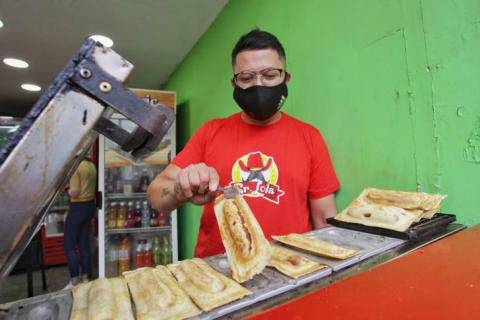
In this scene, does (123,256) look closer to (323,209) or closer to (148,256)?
(148,256)

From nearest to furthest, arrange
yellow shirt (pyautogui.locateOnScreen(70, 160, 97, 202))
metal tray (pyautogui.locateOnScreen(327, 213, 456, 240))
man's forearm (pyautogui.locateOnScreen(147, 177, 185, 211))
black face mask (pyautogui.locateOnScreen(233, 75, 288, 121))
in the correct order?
1. metal tray (pyautogui.locateOnScreen(327, 213, 456, 240))
2. man's forearm (pyautogui.locateOnScreen(147, 177, 185, 211))
3. black face mask (pyautogui.locateOnScreen(233, 75, 288, 121))
4. yellow shirt (pyautogui.locateOnScreen(70, 160, 97, 202))

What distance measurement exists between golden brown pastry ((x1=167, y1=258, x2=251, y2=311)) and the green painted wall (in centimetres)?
103

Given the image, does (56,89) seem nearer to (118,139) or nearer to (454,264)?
(118,139)

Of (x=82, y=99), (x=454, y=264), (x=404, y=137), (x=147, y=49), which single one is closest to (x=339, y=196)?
(x=404, y=137)

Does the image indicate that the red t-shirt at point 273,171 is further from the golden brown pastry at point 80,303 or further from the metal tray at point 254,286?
the golden brown pastry at point 80,303

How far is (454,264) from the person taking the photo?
0.65 meters

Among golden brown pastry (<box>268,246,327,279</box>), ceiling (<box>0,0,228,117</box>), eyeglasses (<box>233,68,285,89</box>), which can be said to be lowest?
golden brown pastry (<box>268,246,327,279</box>)

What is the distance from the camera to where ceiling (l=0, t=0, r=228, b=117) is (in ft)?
8.76

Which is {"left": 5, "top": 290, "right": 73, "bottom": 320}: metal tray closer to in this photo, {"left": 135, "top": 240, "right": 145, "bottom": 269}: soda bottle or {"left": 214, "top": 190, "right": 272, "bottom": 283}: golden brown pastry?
{"left": 214, "top": 190, "right": 272, "bottom": 283}: golden brown pastry

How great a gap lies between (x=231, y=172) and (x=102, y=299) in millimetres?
1026

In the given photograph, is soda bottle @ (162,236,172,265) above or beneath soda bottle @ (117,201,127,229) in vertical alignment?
beneath

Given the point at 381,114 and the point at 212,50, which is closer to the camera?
the point at 381,114

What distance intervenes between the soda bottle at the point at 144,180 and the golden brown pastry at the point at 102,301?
3.66 metres

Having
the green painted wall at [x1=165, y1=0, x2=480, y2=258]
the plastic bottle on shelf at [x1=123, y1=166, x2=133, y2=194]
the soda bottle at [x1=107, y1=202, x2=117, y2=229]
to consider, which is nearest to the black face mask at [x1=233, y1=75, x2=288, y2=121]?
the green painted wall at [x1=165, y1=0, x2=480, y2=258]
